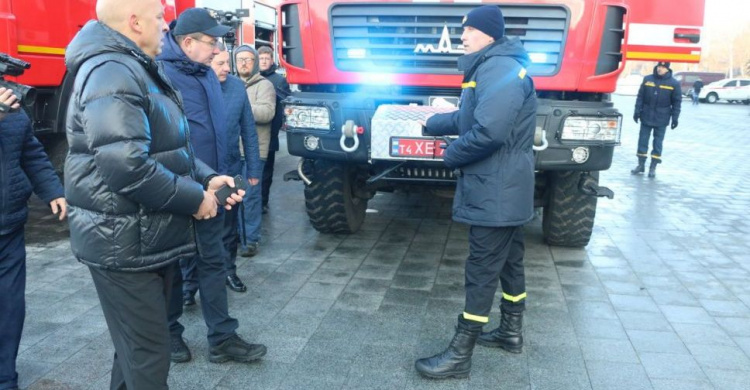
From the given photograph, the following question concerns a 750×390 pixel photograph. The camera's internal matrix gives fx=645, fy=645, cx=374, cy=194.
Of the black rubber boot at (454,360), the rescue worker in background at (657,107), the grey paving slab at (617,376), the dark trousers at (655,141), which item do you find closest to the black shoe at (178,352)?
the black rubber boot at (454,360)

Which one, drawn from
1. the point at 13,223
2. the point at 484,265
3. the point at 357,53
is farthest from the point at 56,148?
the point at 484,265

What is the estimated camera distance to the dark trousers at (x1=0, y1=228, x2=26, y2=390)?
9.61 ft

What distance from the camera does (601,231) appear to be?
6.12m

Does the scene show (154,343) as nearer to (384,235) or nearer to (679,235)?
(384,235)

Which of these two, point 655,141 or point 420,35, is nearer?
point 420,35

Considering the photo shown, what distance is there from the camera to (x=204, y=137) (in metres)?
3.45

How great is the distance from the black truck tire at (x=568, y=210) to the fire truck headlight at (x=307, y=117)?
1.92 m

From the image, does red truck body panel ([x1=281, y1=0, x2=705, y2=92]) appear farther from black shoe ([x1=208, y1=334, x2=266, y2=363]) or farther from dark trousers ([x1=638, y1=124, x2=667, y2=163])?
dark trousers ([x1=638, y1=124, x2=667, y2=163])

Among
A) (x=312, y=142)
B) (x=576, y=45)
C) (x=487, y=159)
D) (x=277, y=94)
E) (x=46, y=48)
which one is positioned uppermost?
(x=576, y=45)

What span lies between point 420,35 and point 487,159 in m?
1.94

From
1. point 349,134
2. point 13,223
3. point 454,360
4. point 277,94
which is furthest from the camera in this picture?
point 277,94

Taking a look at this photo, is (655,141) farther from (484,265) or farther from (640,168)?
(484,265)

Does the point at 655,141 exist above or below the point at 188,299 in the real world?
above

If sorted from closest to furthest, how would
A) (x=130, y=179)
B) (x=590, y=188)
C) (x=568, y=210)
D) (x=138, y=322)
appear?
(x=130, y=179) → (x=138, y=322) → (x=590, y=188) → (x=568, y=210)
